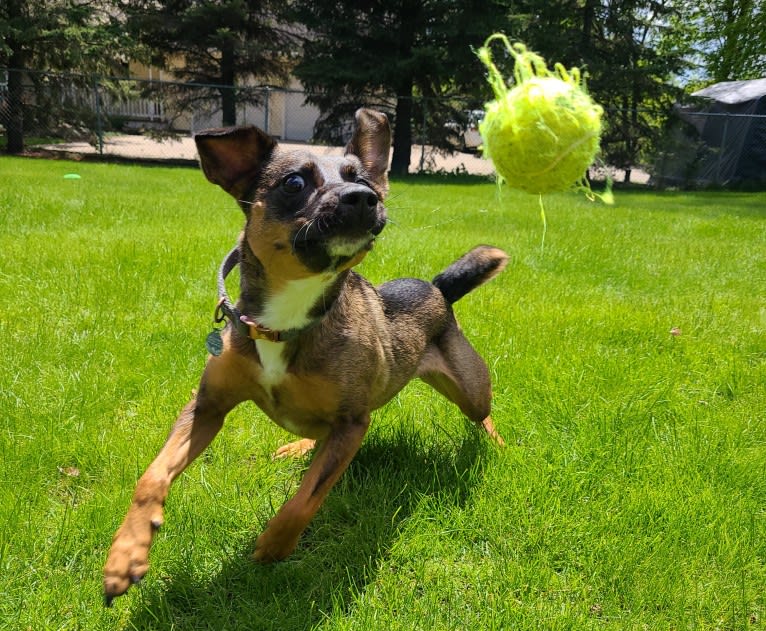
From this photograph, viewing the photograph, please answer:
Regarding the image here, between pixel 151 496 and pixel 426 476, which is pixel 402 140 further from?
pixel 151 496

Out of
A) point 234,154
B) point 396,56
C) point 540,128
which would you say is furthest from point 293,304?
point 396,56

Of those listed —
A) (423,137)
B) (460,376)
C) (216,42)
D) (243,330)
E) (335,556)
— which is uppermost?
(216,42)

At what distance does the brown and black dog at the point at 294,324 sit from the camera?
7.52 ft

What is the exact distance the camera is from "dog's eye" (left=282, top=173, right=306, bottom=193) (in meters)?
2.50

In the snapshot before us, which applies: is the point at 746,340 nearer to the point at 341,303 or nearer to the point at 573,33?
the point at 341,303

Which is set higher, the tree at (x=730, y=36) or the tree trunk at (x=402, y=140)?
the tree at (x=730, y=36)

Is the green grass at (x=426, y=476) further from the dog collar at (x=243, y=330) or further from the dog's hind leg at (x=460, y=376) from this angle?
the dog collar at (x=243, y=330)

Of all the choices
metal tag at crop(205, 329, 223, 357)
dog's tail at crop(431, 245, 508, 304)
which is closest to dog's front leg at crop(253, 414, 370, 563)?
metal tag at crop(205, 329, 223, 357)

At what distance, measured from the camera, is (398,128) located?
20.2 m

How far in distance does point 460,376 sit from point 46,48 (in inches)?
852

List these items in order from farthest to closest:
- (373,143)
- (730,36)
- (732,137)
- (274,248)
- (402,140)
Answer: (730,36), (732,137), (402,140), (373,143), (274,248)

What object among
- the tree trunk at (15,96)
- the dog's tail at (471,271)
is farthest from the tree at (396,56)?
the dog's tail at (471,271)

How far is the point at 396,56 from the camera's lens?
62.3 feet

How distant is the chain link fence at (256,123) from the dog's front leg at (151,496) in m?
18.1
